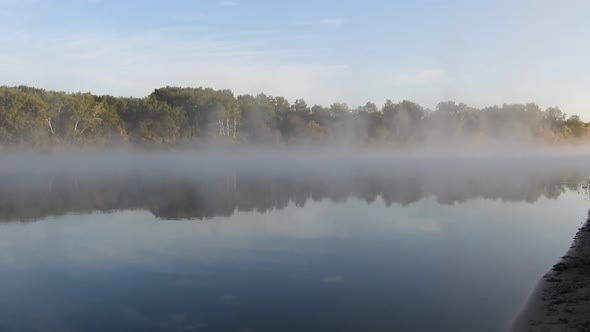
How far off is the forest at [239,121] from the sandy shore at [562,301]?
70.5 m

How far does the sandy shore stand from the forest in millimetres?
70529

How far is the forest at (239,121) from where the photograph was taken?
2790 inches

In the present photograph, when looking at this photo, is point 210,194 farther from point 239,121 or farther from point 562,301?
point 239,121

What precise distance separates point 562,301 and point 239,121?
9117cm

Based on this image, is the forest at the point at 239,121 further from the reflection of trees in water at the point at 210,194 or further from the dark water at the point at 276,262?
the dark water at the point at 276,262

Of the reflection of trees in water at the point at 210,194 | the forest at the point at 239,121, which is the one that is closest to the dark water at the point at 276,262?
the reflection of trees in water at the point at 210,194

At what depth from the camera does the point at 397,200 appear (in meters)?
28.6

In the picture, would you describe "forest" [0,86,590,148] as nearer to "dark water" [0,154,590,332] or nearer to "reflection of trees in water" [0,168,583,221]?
"reflection of trees in water" [0,168,583,221]

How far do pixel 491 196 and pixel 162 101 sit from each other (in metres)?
70.3

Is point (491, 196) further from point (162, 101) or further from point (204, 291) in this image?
point (162, 101)

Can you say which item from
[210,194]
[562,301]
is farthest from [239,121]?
[562,301]

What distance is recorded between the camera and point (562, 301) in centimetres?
988

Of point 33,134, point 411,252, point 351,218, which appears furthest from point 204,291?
point 33,134

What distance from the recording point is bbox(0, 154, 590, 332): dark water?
1007cm
